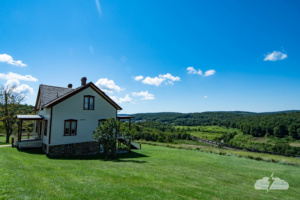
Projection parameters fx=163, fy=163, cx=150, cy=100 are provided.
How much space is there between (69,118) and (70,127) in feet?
3.59

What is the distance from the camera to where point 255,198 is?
8961 mm

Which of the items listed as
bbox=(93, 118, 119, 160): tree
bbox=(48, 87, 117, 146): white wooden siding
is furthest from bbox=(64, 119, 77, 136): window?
bbox=(93, 118, 119, 160): tree

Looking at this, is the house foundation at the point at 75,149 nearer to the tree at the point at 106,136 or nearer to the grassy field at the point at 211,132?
the tree at the point at 106,136

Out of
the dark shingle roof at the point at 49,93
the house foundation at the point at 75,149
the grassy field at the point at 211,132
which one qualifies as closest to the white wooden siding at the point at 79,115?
the house foundation at the point at 75,149

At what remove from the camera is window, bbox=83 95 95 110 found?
20.9 meters

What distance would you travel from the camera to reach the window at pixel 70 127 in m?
19.3

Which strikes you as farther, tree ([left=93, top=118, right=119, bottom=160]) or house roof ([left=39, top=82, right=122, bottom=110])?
house roof ([left=39, top=82, right=122, bottom=110])

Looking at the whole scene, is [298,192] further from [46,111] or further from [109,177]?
[46,111]

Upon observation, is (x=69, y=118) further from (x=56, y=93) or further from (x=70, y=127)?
(x=56, y=93)

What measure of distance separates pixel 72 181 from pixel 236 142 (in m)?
105

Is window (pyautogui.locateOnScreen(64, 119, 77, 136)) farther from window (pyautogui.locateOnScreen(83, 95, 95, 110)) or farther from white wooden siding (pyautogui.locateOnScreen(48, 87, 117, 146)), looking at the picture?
window (pyautogui.locateOnScreen(83, 95, 95, 110))

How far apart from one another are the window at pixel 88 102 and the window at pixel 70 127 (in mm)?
2206

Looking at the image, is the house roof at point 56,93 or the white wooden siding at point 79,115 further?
the house roof at point 56,93

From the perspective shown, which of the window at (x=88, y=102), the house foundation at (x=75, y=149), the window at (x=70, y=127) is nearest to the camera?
the house foundation at (x=75, y=149)
